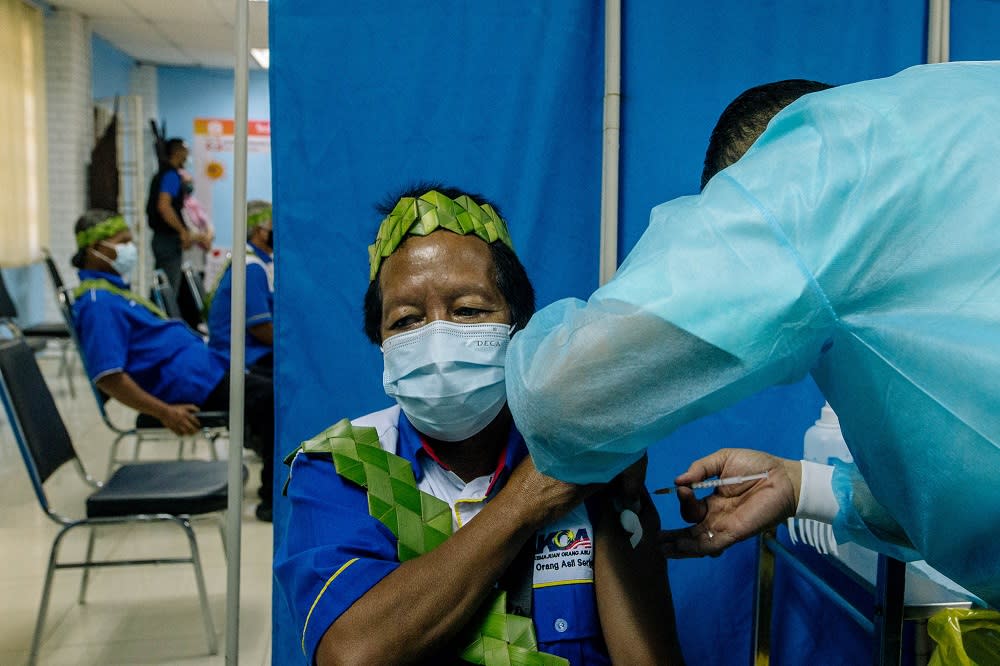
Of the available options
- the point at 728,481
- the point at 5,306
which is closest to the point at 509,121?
the point at 728,481

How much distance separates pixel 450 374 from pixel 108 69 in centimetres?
853

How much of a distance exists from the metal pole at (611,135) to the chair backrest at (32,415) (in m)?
1.46

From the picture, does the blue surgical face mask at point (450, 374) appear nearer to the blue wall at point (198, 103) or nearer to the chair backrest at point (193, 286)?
the chair backrest at point (193, 286)

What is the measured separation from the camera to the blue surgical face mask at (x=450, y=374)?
3.54ft

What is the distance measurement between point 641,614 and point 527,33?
1059 mm

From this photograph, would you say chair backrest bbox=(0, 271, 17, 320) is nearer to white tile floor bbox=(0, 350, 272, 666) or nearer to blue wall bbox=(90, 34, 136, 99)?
white tile floor bbox=(0, 350, 272, 666)

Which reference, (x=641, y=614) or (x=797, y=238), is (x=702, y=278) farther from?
(x=641, y=614)

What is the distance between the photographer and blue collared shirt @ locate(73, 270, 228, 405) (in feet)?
9.59

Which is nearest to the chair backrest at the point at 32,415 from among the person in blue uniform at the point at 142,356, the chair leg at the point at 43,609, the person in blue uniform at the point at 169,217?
the chair leg at the point at 43,609

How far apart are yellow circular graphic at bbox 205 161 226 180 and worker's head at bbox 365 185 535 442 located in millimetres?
8241

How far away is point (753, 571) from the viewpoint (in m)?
1.75

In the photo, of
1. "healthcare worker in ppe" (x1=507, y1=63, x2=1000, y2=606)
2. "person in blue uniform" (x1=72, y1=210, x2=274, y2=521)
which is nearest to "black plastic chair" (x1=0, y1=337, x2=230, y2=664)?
"person in blue uniform" (x1=72, y1=210, x2=274, y2=521)

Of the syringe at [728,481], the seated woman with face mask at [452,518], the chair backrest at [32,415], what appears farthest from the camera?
the chair backrest at [32,415]

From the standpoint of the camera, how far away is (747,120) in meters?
1.16
